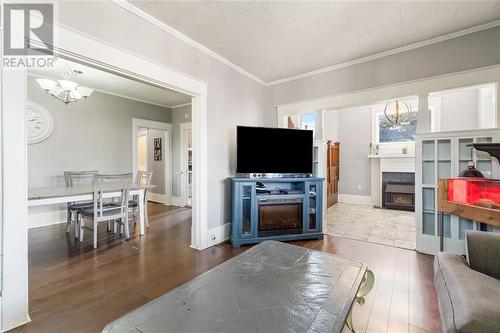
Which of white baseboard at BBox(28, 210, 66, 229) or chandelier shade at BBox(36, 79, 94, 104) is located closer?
chandelier shade at BBox(36, 79, 94, 104)

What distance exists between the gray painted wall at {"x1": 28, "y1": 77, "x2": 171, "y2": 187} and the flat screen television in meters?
3.30

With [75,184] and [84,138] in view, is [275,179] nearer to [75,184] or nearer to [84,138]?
[75,184]

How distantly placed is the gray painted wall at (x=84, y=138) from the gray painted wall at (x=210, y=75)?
3.05 meters

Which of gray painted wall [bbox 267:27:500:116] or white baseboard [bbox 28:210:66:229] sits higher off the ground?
gray painted wall [bbox 267:27:500:116]

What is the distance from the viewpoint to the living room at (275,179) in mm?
1164

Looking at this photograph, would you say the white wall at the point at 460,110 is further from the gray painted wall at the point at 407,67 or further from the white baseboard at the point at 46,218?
the white baseboard at the point at 46,218

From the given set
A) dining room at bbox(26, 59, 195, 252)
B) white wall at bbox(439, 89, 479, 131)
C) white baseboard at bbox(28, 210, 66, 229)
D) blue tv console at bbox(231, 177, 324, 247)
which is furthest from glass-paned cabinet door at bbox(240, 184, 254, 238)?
white wall at bbox(439, 89, 479, 131)

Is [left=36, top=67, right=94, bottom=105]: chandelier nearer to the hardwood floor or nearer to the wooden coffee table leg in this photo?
the hardwood floor

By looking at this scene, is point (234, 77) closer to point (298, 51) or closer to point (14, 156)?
point (298, 51)

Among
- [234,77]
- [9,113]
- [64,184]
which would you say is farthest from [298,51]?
[64,184]

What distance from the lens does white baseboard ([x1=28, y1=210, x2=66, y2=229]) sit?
3920mm

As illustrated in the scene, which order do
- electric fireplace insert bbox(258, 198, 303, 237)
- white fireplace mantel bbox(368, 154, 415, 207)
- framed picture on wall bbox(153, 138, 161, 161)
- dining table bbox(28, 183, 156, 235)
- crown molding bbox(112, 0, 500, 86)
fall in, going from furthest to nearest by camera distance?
framed picture on wall bbox(153, 138, 161, 161) → white fireplace mantel bbox(368, 154, 415, 207) → electric fireplace insert bbox(258, 198, 303, 237) → dining table bbox(28, 183, 156, 235) → crown molding bbox(112, 0, 500, 86)

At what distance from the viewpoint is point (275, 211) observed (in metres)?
3.35

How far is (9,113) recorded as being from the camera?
155 centimetres
